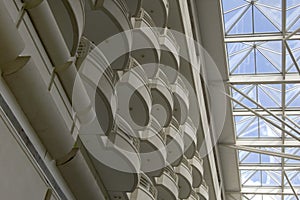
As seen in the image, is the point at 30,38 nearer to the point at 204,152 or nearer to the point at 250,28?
the point at 250,28

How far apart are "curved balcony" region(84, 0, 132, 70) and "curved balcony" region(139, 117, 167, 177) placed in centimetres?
432

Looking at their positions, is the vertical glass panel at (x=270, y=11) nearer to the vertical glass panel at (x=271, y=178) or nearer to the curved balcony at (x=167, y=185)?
the curved balcony at (x=167, y=185)

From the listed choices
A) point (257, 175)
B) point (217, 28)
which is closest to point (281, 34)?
point (217, 28)

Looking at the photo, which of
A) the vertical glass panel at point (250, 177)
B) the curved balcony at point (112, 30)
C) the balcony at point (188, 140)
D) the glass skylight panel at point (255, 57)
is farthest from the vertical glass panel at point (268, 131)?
the curved balcony at point (112, 30)

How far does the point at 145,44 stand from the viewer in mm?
18547

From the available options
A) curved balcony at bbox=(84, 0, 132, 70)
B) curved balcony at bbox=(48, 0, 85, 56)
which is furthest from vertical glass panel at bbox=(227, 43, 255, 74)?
curved balcony at bbox=(48, 0, 85, 56)

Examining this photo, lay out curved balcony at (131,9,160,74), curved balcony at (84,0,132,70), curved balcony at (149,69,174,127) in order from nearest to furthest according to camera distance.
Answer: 1. curved balcony at (84,0,132,70)
2. curved balcony at (131,9,160,74)
3. curved balcony at (149,69,174,127)

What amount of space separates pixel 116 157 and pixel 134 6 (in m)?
5.53

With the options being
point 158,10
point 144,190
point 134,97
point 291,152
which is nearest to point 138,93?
point 134,97

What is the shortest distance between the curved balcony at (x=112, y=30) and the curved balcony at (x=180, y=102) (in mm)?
7851

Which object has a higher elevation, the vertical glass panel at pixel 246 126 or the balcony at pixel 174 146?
the balcony at pixel 174 146

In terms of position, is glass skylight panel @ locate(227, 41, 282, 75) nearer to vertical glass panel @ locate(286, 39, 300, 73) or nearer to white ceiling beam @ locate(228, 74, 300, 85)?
white ceiling beam @ locate(228, 74, 300, 85)

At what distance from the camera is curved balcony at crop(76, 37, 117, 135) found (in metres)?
13.8

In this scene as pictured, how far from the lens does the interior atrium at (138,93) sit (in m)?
10.5
